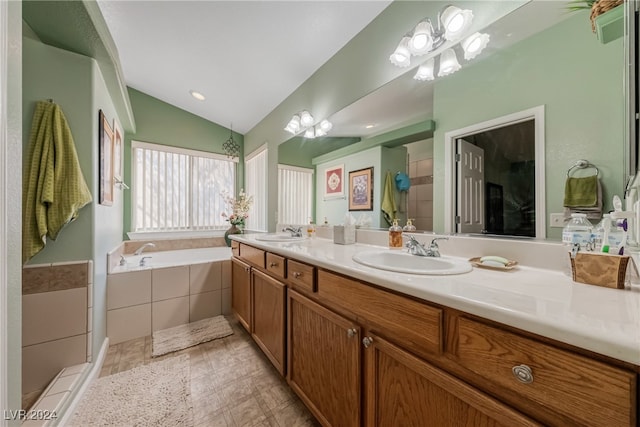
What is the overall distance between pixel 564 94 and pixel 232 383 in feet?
6.98

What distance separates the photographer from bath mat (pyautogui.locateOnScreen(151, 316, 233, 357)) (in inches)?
73.1

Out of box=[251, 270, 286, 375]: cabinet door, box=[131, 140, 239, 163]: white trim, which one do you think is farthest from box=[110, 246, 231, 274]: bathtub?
box=[131, 140, 239, 163]: white trim

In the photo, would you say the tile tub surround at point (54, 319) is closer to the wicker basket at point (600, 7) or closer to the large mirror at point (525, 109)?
the large mirror at point (525, 109)

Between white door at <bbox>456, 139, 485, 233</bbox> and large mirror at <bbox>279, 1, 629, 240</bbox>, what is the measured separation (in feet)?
0.10

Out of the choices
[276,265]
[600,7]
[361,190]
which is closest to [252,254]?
[276,265]

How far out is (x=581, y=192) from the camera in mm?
813

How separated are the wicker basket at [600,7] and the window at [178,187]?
11.7 ft

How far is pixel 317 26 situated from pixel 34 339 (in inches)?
105

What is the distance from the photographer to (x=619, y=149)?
738mm

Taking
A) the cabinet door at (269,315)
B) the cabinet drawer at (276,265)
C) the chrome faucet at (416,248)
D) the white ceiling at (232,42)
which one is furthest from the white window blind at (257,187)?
the chrome faucet at (416,248)

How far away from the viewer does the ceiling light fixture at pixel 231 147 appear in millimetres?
3510

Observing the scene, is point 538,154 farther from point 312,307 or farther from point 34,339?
point 34,339

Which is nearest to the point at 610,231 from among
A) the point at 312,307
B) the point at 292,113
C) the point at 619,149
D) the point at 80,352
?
the point at 619,149

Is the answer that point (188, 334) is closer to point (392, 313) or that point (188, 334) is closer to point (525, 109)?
point (392, 313)
